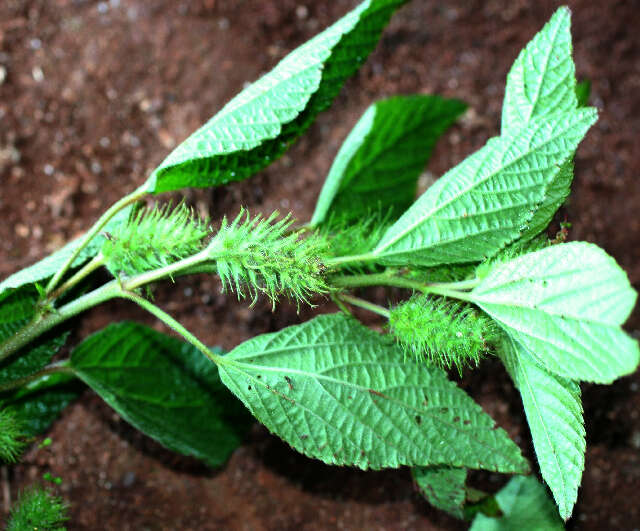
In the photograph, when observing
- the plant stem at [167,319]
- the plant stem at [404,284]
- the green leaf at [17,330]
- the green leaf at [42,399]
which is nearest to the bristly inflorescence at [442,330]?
the plant stem at [404,284]

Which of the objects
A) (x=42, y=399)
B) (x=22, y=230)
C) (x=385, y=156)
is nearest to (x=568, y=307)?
(x=385, y=156)

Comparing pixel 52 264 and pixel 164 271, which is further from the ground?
pixel 52 264

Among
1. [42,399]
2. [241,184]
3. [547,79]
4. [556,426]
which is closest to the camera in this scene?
[556,426]

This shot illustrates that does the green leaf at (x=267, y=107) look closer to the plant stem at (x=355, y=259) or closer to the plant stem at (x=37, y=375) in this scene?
the plant stem at (x=355, y=259)

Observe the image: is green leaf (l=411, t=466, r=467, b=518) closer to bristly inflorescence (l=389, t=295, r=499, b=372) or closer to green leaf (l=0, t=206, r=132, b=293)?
bristly inflorescence (l=389, t=295, r=499, b=372)

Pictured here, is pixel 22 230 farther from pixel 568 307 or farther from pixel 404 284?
pixel 568 307

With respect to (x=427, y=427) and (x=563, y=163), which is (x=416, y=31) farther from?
(x=427, y=427)
